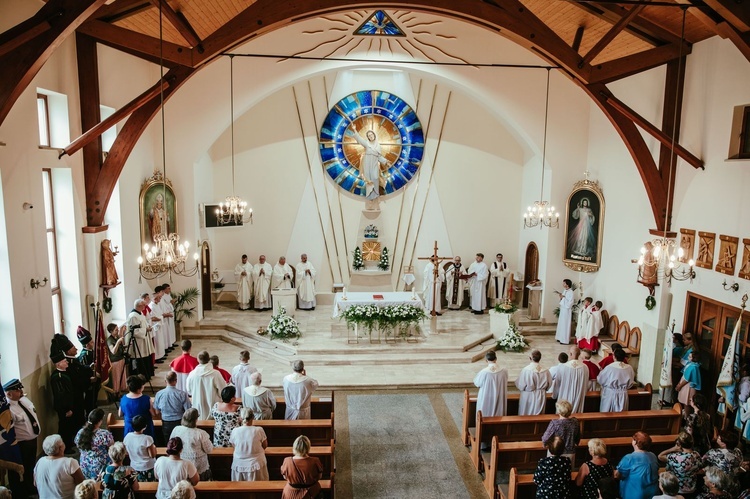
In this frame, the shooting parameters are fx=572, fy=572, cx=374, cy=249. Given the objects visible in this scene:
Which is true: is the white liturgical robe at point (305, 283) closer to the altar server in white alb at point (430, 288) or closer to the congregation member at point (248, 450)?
the altar server in white alb at point (430, 288)

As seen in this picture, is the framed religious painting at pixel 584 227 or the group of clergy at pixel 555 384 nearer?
the group of clergy at pixel 555 384

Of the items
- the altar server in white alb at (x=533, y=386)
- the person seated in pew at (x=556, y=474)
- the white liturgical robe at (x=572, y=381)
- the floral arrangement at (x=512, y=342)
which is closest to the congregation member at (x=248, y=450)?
the person seated in pew at (x=556, y=474)

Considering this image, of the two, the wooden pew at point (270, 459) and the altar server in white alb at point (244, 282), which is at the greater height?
the altar server in white alb at point (244, 282)

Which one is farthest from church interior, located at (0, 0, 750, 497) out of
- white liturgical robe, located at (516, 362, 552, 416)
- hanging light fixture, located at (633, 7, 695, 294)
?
white liturgical robe, located at (516, 362, 552, 416)

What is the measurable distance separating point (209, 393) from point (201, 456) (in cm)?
169

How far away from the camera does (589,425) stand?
777 centimetres

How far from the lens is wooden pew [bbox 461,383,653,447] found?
334 inches

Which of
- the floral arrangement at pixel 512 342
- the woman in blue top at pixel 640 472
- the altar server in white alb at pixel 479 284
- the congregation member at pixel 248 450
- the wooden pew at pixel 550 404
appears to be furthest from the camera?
the altar server in white alb at pixel 479 284

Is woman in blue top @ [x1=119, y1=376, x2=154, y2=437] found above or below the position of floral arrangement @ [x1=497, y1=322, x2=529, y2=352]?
above

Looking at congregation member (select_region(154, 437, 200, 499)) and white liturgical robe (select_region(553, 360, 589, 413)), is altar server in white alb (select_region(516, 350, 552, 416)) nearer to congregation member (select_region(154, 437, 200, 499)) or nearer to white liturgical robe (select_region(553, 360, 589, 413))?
white liturgical robe (select_region(553, 360, 589, 413))

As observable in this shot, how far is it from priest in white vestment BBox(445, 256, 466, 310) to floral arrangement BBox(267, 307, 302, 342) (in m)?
4.59

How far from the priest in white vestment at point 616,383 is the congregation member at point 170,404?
5840 mm

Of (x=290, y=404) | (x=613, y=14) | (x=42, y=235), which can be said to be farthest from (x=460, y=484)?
(x=613, y=14)

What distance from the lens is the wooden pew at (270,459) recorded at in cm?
653
